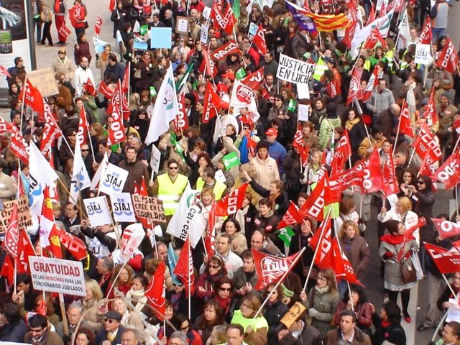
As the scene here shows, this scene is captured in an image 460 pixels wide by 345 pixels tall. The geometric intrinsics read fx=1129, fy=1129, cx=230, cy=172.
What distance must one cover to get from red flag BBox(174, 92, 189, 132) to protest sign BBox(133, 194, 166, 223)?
399 cm

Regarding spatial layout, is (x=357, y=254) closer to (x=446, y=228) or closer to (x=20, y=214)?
(x=446, y=228)

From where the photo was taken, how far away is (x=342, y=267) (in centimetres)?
1227

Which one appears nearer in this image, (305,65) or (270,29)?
(305,65)

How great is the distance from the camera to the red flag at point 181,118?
676 inches

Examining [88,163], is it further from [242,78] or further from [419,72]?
[419,72]

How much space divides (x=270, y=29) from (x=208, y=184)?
34.7 ft

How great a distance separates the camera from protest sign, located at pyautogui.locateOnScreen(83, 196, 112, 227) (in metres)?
13.5

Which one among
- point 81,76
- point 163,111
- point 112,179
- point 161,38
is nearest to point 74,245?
point 112,179

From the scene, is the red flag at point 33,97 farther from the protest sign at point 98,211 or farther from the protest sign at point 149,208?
the protest sign at point 149,208

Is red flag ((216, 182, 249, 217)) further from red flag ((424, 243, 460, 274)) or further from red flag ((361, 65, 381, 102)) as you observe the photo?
red flag ((361, 65, 381, 102))

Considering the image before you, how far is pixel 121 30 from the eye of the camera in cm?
2597

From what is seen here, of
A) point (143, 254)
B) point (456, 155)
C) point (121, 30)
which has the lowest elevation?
point (121, 30)

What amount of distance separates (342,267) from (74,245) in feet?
10.1

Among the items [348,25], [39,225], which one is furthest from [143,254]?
[348,25]
